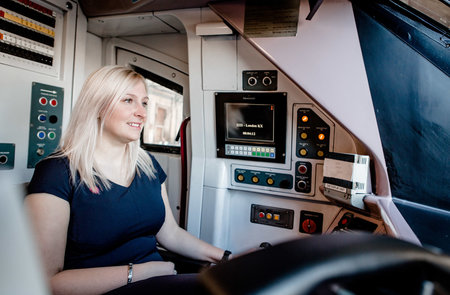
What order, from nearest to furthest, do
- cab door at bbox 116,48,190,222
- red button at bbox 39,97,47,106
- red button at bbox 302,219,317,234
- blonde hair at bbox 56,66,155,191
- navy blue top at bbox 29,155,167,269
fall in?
1. navy blue top at bbox 29,155,167,269
2. blonde hair at bbox 56,66,155,191
3. red button at bbox 302,219,317,234
4. red button at bbox 39,97,47,106
5. cab door at bbox 116,48,190,222

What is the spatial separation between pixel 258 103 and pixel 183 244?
0.94m

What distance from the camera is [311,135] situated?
1.88 metres

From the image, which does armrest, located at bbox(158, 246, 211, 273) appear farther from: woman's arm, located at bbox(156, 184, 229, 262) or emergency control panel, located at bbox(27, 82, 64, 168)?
emergency control panel, located at bbox(27, 82, 64, 168)

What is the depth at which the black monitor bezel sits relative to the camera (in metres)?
1.94

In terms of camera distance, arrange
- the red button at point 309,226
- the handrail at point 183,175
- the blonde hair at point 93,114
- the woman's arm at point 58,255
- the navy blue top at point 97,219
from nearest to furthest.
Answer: the woman's arm at point 58,255, the navy blue top at point 97,219, the blonde hair at point 93,114, the red button at point 309,226, the handrail at point 183,175

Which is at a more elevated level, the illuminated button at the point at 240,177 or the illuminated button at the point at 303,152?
the illuminated button at the point at 303,152

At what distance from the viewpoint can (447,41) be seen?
1.37m

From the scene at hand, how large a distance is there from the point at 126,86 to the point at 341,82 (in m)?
1.09

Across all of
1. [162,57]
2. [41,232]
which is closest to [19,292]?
[41,232]

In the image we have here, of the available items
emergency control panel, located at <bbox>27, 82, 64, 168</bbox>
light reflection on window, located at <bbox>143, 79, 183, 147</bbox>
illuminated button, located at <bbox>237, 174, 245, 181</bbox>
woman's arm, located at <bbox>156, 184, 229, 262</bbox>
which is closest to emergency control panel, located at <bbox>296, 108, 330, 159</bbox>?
illuminated button, located at <bbox>237, 174, 245, 181</bbox>

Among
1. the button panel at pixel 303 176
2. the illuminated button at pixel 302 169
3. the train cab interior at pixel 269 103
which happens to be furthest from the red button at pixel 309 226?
the illuminated button at pixel 302 169

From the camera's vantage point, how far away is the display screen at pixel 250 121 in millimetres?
1982

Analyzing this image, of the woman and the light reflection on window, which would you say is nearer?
the woman

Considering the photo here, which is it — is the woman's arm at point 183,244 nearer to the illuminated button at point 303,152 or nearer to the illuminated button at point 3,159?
the illuminated button at point 303,152
